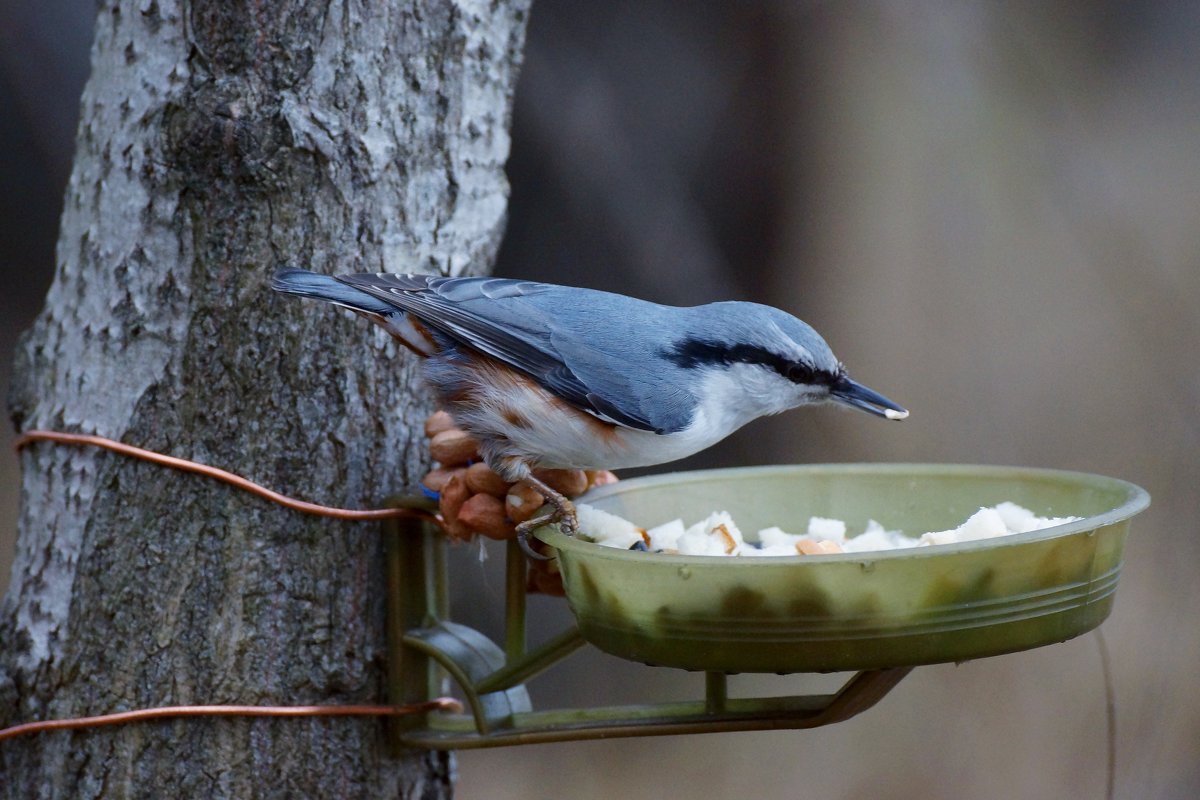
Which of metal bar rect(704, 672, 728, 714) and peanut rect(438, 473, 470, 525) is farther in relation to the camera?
peanut rect(438, 473, 470, 525)

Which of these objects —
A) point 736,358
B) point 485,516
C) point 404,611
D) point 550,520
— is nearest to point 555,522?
point 550,520

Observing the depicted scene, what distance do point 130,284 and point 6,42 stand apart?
9.72 feet

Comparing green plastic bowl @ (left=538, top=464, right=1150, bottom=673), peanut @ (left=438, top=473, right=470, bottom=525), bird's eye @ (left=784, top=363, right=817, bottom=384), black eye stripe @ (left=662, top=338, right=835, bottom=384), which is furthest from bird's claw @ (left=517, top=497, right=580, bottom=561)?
bird's eye @ (left=784, top=363, right=817, bottom=384)

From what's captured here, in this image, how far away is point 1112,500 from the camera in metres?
1.77

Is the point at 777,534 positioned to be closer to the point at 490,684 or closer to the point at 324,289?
the point at 490,684

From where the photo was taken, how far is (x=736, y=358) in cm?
205

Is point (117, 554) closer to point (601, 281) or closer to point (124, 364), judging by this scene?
point (124, 364)

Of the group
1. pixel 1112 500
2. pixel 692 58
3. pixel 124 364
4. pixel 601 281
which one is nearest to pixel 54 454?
pixel 124 364

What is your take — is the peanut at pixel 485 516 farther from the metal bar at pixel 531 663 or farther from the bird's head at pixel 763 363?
the bird's head at pixel 763 363

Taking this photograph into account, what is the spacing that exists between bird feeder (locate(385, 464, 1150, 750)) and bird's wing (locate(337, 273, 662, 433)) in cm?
20

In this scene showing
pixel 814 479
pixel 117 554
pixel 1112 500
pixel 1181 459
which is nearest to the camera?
pixel 1112 500

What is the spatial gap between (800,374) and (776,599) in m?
0.66

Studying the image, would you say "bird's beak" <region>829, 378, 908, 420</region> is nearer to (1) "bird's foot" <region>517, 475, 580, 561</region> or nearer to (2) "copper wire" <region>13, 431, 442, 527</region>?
(1) "bird's foot" <region>517, 475, 580, 561</region>

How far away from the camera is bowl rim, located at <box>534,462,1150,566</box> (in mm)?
1430
